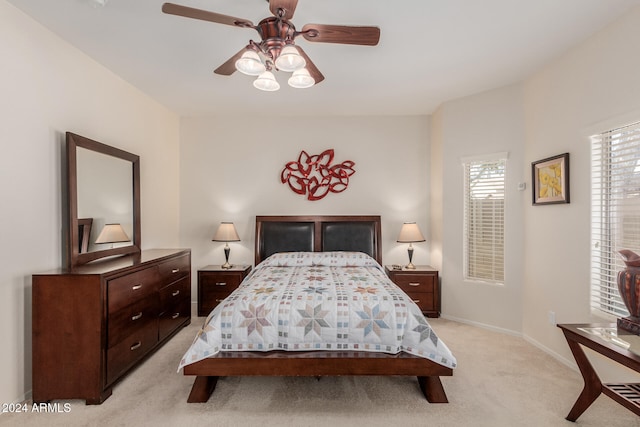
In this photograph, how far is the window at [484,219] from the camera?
11.9 ft

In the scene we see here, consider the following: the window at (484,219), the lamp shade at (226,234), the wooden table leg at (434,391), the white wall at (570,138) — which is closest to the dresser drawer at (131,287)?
the lamp shade at (226,234)

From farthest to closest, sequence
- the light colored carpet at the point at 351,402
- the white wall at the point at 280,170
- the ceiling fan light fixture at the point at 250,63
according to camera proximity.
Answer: the white wall at the point at 280,170 < the light colored carpet at the point at 351,402 < the ceiling fan light fixture at the point at 250,63

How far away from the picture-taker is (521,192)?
3479mm

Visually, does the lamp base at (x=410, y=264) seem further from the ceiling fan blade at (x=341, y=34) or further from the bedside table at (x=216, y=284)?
the ceiling fan blade at (x=341, y=34)

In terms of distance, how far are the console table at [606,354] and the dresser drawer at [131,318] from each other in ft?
10.1

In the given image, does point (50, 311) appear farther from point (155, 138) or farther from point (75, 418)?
point (155, 138)

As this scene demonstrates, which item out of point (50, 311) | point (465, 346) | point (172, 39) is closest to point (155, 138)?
point (172, 39)

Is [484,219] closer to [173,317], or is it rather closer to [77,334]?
[173,317]

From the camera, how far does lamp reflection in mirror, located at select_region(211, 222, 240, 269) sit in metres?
4.17

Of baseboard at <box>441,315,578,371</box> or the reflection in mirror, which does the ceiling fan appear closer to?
the reflection in mirror

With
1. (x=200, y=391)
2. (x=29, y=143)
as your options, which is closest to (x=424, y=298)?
(x=200, y=391)

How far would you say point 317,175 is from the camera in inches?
178

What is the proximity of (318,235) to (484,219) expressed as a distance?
6.72 feet

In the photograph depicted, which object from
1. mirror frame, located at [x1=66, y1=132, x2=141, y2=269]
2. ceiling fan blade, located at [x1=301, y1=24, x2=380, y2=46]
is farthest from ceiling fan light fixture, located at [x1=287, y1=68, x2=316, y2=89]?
mirror frame, located at [x1=66, y1=132, x2=141, y2=269]
